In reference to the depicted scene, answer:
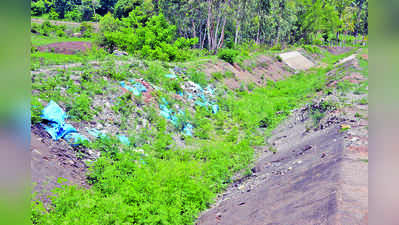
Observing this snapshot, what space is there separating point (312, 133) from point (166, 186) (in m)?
5.34

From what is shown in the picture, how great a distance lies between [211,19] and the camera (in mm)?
29734

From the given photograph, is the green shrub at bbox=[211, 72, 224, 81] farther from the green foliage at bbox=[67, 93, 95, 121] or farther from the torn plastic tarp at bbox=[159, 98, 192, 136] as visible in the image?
the green foliage at bbox=[67, 93, 95, 121]

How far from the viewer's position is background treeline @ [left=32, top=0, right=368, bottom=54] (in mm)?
20672

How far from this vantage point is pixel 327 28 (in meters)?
48.5

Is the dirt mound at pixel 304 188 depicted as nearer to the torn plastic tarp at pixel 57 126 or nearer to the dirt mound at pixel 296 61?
the torn plastic tarp at pixel 57 126

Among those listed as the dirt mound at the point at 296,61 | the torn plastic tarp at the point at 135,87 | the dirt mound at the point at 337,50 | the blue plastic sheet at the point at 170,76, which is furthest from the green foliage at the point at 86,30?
the dirt mound at the point at 337,50

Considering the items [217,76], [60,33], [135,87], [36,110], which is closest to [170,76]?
[135,87]

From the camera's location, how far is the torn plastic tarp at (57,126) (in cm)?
712

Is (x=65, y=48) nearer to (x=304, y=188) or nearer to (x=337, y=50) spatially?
(x=304, y=188)

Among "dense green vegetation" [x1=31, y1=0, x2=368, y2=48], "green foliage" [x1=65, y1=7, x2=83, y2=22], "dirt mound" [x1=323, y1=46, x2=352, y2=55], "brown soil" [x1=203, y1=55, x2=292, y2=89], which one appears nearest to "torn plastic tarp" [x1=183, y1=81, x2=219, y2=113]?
"brown soil" [x1=203, y1=55, x2=292, y2=89]

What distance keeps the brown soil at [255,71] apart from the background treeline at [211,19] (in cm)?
352

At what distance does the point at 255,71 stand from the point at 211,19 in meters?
10.2
